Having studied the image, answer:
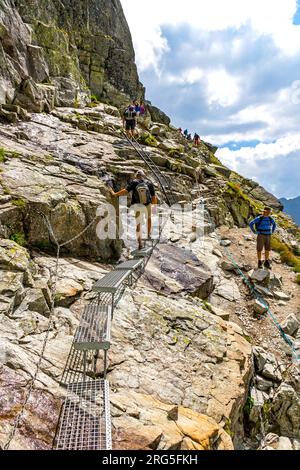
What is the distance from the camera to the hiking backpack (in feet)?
38.2

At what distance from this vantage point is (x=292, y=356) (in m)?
9.79

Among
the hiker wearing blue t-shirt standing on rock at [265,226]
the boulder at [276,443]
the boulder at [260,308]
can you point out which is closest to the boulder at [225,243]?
the hiker wearing blue t-shirt standing on rock at [265,226]

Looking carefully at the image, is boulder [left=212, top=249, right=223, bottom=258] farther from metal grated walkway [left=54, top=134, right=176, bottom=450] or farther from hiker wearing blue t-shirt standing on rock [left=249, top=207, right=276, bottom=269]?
metal grated walkway [left=54, top=134, right=176, bottom=450]

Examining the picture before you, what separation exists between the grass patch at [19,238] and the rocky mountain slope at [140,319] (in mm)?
37

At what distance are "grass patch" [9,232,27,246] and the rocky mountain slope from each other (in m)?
0.04

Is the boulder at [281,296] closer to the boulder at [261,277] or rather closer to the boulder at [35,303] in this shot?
the boulder at [261,277]

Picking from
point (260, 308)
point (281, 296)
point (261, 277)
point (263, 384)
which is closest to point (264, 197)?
point (261, 277)

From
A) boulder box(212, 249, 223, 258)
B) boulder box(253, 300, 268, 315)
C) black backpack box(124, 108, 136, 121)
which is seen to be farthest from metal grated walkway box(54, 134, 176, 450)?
black backpack box(124, 108, 136, 121)

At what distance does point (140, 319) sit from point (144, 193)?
5.32 m

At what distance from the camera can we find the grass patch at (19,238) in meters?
8.41

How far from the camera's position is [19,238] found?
8539mm

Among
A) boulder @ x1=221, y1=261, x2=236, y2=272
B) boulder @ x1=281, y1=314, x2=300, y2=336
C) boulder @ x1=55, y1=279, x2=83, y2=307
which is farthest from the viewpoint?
boulder @ x1=221, y1=261, x2=236, y2=272

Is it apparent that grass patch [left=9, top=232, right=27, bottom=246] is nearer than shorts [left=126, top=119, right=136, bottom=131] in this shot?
Yes

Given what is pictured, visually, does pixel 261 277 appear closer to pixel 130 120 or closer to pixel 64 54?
pixel 130 120
